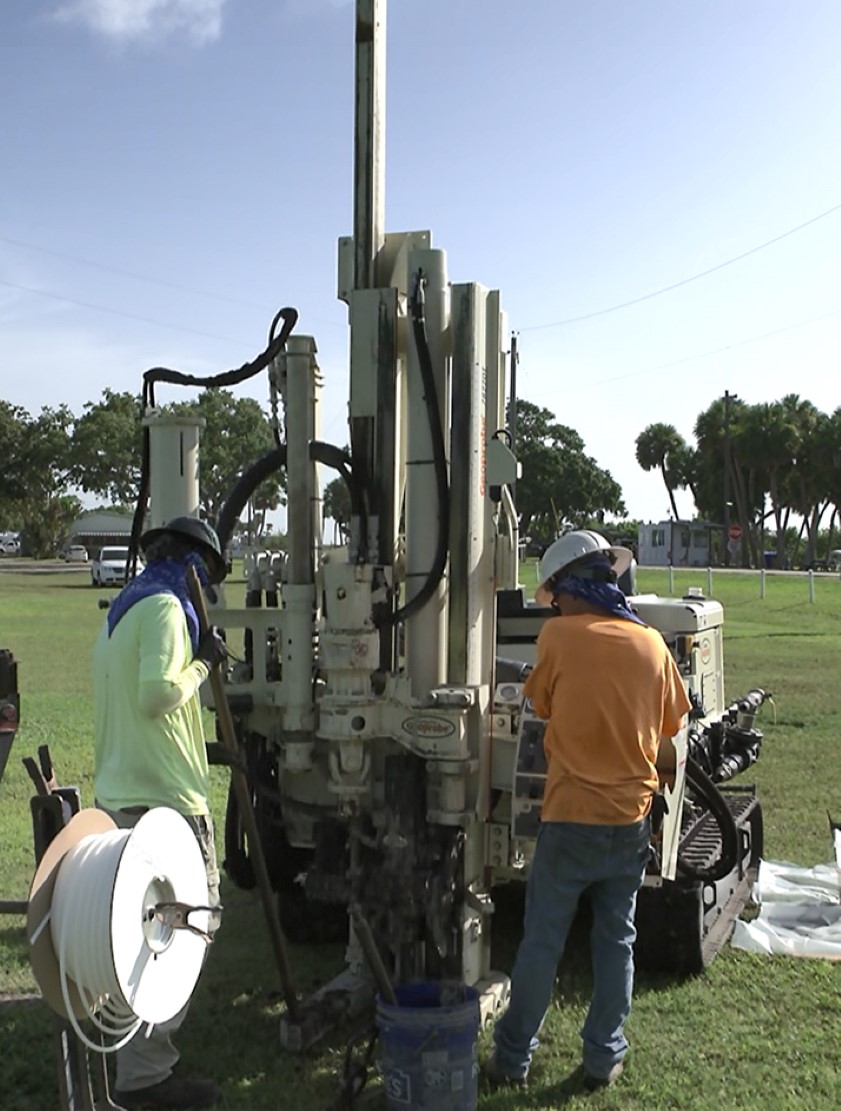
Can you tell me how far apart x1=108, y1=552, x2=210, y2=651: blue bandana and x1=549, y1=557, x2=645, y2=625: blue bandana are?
1382 millimetres

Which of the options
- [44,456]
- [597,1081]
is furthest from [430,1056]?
[44,456]

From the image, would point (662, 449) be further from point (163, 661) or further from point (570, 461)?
point (163, 661)

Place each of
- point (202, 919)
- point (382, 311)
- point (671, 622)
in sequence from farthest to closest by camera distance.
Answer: point (671, 622) < point (382, 311) < point (202, 919)

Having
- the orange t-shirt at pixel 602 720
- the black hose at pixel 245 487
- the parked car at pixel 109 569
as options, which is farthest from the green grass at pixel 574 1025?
the parked car at pixel 109 569

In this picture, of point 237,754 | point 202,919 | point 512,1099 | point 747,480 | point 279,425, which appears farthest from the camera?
point 747,480

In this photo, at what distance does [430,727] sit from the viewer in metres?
4.57

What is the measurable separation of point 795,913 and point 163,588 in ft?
12.7

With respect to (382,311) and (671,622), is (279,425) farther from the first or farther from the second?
(671,622)

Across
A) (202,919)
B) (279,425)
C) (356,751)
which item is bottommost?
(202,919)

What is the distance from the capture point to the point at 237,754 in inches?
177

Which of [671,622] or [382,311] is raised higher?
[382,311]

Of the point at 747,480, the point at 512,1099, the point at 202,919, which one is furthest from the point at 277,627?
the point at 747,480

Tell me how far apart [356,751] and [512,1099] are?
139 cm

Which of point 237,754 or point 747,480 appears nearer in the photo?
point 237,754
